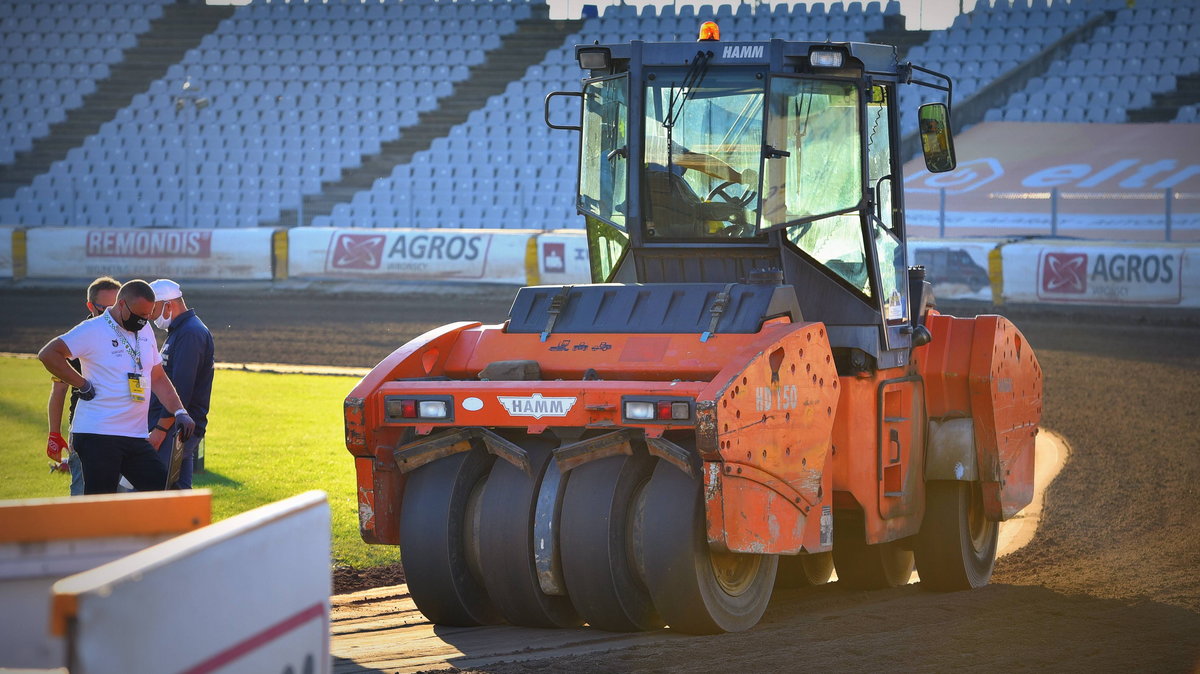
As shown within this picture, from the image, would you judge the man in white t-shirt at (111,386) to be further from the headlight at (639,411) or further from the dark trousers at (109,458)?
the headlight at (639,411)

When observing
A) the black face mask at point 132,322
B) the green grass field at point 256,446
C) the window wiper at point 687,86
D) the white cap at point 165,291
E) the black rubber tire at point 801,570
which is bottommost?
the green grass field at point 256,446

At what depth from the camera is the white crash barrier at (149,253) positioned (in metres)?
27.5

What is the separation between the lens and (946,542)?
7.64m

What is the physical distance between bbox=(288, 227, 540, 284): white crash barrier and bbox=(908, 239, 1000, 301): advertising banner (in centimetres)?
718

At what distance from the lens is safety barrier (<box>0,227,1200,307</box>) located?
21.8 m

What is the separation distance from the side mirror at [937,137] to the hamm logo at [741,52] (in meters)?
0.99

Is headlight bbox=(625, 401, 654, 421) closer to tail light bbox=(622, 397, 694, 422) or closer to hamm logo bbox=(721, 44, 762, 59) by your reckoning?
tail light bbox=(622, 397, 694, 422)

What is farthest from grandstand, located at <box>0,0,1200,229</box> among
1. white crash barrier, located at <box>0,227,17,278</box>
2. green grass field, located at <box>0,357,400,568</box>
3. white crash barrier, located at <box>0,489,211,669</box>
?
white crash barrier, located at <box>0,489,211,669</box>

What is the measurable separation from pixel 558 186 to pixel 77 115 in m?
14.4

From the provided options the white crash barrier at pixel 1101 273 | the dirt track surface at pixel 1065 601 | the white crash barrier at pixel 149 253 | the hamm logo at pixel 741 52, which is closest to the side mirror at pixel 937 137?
the hamm logo at pixel 741 52

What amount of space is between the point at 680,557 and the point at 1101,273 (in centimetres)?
1795

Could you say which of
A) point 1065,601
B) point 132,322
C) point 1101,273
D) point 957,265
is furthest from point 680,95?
point 957,265

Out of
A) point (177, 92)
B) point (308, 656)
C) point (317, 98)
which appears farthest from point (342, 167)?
point (308, 656)

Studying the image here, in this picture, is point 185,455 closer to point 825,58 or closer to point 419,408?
point 419,408
